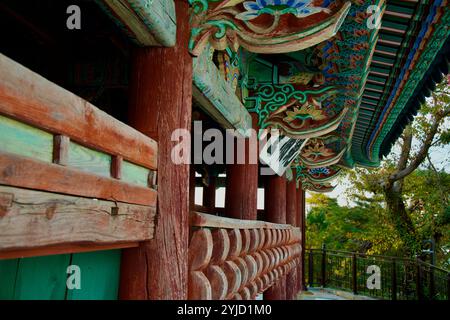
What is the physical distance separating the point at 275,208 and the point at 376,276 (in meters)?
6.70

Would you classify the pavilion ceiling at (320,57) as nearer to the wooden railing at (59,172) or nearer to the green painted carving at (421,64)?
the green painted carving at (421,64)

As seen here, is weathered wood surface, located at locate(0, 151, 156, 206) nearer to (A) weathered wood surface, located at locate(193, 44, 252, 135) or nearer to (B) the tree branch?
(A) weathered wood surface, located at locate(193, 44, 252, 135)

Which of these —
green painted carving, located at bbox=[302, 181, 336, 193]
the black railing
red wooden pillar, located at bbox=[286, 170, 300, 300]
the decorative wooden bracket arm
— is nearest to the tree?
the black railing

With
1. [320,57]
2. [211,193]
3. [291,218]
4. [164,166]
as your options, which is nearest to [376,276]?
[291,218]

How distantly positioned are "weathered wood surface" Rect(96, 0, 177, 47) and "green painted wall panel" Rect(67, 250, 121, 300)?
40.0 inches

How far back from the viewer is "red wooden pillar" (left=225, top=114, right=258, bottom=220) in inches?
159

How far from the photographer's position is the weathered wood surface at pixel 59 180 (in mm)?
1099

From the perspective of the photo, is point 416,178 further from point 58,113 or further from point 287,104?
point 58,113

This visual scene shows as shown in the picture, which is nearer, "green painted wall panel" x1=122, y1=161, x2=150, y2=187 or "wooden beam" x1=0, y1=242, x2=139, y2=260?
"wooden beam" x1=0, y1=242, x2=139, y2=260

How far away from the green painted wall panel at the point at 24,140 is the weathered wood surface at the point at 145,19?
0.80 metres

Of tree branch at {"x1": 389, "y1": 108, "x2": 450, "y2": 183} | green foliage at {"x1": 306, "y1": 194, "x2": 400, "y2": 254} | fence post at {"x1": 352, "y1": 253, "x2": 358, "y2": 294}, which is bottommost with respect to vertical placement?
fence post at {"x1": 352, "y1": 253, "x2": 358, "y2": 294}

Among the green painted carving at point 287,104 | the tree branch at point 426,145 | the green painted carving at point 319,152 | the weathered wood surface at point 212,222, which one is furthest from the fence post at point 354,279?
the weathered wood surface at point 212,222

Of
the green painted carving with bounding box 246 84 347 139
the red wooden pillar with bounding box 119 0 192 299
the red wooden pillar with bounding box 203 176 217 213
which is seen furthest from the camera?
the red wooden pillar with bounding box 203 176 217 213

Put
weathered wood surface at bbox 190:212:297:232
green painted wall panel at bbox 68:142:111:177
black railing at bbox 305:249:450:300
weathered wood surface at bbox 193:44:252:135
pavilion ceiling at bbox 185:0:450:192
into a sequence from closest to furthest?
green painted wall panel at bbox 68:142:111:177 → weathered wood surface at bbox 190:212:297:232 → pavilion ceiling at bbox 185:0:450:192 → weathered wood surface at bbox 193:44:252:135 → black railing at bbox 305:249:450:300
